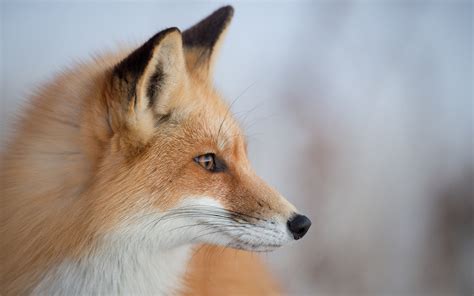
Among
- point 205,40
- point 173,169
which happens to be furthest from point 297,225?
point 205,40

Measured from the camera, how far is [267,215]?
6.42ft

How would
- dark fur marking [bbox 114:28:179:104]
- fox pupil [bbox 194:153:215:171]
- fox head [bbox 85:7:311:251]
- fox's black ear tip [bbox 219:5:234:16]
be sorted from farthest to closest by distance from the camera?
fox's black ear tip [bbox 219:5:234:16], fox pupil [bbox 194:153:215:171], fox head [bbox 85:7:311:251], dark fur marking [bbox 114:28:179:104]

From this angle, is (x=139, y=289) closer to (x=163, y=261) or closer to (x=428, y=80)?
(x=163, y=261)

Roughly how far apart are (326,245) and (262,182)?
1734mm

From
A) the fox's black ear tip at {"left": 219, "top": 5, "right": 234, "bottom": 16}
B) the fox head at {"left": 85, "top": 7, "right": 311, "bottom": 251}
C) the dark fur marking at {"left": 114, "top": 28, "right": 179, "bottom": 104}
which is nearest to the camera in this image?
the dark fur marking at {"left": 114, "top": 28, "right": 179, "bottom": 104}

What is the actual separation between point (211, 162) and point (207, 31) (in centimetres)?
73

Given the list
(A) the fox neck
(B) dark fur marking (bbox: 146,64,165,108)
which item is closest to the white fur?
(A) the fox neck

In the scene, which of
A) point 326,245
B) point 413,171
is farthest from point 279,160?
point 413,171

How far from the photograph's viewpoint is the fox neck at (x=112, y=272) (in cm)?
181

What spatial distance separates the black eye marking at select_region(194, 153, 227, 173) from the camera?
1.95m

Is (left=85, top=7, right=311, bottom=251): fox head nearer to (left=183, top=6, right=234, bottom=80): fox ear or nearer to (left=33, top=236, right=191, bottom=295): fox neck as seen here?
(left=33, top=236, right=191, bottom=295): fox neck

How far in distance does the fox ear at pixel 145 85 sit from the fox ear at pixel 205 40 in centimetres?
40

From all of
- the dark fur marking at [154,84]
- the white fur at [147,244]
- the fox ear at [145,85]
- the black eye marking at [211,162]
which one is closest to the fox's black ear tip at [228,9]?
the fox ear at [145,85]

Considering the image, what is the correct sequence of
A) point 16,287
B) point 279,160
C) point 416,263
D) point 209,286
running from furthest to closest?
point 416,263, point 279,160, point 209,286, point 16,287
